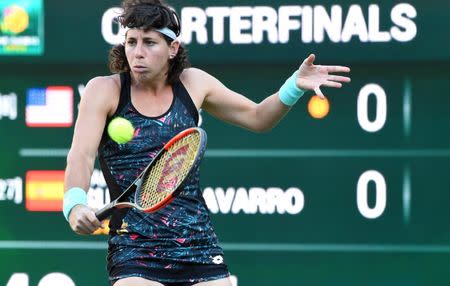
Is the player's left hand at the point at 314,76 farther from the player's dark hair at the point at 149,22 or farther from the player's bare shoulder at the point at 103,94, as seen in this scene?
the player's bare shoulder at the point at 103,94

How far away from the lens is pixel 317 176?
6.81 m

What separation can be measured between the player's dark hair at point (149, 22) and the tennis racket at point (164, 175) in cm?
44

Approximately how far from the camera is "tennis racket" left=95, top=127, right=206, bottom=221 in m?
4.60

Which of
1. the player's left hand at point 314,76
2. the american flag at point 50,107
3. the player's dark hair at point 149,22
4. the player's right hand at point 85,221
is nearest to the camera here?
the player's right hand at point 85,221

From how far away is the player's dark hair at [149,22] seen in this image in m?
4.98

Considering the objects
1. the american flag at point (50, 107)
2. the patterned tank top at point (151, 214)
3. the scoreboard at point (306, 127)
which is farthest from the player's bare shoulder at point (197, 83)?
the american flag at point (50, 107)

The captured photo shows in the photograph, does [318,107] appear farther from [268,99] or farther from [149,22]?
[149,22]

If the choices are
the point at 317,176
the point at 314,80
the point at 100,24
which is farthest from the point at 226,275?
the point at 100,24

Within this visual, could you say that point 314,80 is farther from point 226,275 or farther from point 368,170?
point 368,170

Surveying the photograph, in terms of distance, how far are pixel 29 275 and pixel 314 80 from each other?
2.50 meters

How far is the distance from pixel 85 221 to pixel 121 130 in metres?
0.47

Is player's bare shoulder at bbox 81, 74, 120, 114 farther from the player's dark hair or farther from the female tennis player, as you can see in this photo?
the player's dark hair

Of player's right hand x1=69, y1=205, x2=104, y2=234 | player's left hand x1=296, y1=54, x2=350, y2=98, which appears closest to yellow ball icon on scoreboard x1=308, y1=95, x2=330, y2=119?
player's left hand x1=296, y1=54, x2=350, y2=98

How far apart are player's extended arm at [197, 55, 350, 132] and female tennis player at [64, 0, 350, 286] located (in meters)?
0.02
